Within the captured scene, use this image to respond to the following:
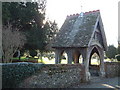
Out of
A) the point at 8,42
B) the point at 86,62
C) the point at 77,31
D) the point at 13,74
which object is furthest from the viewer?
the point at 8,42

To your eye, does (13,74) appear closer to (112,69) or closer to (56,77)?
(56,77)

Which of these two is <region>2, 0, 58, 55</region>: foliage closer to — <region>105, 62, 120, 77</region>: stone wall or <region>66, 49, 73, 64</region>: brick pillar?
<region>66, 49, 73, 64</region>: brick pillar

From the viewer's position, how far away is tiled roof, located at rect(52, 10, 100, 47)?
1261cm

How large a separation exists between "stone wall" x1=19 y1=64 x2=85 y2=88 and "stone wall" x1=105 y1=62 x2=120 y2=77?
434 centimetres

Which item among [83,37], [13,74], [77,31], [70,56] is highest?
[77,31]

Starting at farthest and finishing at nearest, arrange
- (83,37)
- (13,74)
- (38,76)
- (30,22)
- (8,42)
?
(30,22) < (8,42) < (83,37) < (38,76) < (13,74)

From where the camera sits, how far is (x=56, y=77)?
9.82 meters

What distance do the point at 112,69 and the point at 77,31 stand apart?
592 centimetres

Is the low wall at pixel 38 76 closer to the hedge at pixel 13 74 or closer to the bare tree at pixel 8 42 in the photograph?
the hedge at pixel 13 74

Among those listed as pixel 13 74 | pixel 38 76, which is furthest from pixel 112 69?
pixel 13 74

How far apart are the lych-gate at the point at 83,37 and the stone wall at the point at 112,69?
2.47 ft

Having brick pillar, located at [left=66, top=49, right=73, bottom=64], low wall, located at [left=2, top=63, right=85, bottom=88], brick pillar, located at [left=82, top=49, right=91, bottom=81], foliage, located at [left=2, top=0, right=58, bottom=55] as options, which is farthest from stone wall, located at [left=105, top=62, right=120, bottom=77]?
foliage, located at [left=2, top=0, right=58, bottom=55]

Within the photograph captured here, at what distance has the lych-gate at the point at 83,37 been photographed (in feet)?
40.7

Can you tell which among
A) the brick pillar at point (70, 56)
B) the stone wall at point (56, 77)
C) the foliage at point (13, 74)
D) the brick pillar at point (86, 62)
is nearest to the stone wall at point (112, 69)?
the brick pillar at point (86, 62)
